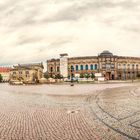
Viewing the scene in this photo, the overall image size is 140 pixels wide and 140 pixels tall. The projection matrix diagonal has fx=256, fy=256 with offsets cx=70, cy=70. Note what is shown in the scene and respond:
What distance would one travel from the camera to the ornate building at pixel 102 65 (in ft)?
370

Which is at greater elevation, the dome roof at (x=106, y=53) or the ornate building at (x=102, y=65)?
the dome roof at (x=106, y=53)

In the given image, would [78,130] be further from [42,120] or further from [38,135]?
[42,120]

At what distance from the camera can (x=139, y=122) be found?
9.76 meters

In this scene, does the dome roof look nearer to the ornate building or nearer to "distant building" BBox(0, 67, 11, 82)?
the ornate building

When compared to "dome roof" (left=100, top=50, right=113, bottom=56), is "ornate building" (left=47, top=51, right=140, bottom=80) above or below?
below

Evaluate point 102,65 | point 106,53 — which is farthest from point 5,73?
point 106,53

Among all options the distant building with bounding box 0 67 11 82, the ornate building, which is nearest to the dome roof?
the ornate building

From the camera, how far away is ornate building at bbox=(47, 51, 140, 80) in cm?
11275

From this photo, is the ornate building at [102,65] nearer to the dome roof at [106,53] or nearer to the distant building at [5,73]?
the dome roof at [106,53]

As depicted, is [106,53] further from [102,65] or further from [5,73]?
[5,73]

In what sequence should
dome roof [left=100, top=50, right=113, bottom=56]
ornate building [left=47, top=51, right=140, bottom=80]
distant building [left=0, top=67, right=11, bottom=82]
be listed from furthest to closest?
1. distant building [left=0, top=67, right=11, bottom=82]
2. dome roof [left=100, top=50, right=113, bottom=56]
3. ornate building [left=47, top=51, right=140, bottom=80]

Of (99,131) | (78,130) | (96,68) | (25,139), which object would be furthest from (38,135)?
(96,68)

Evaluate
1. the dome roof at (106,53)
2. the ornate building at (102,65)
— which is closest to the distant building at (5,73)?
the ornate building at (102,65)

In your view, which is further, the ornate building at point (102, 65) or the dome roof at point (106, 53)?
the dome roof at point (106, 53)
